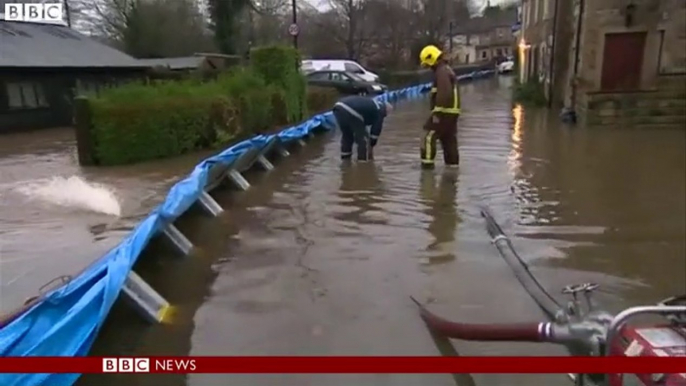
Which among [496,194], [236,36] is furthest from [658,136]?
[236,36]

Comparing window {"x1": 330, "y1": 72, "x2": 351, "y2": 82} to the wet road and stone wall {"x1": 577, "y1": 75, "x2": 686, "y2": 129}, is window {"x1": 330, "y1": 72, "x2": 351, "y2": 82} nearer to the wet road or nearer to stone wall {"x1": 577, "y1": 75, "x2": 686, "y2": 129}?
stone wall {"x1": 577, "y1": 75, "x2": 686, "y2": 129}

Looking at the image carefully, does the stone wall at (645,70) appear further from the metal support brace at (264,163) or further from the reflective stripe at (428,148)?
the metal support brace at (264,163)

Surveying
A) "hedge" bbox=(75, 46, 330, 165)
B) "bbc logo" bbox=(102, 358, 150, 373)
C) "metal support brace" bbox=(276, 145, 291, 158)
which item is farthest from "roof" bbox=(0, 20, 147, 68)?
"bbc logo" bbox=(102, 358, 150, 373)

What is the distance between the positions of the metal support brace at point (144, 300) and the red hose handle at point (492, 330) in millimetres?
1638

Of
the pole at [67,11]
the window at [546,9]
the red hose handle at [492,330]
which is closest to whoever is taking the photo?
the red hose handle at [492,330]

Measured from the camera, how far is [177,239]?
534 cm

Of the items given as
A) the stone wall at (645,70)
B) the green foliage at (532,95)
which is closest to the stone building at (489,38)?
the green foliage at (532,95)

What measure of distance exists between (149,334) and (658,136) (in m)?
12.4

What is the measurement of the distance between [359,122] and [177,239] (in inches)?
186

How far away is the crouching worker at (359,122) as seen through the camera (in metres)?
9.56

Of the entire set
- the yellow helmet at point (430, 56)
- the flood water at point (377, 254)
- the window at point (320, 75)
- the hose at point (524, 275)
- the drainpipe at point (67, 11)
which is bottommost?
the flood water at point (377, 254)

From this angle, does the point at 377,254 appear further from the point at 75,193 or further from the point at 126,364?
the point at 75,193

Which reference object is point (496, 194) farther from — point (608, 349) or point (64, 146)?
point (64, 146)

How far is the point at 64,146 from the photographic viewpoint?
13680 millimetres
